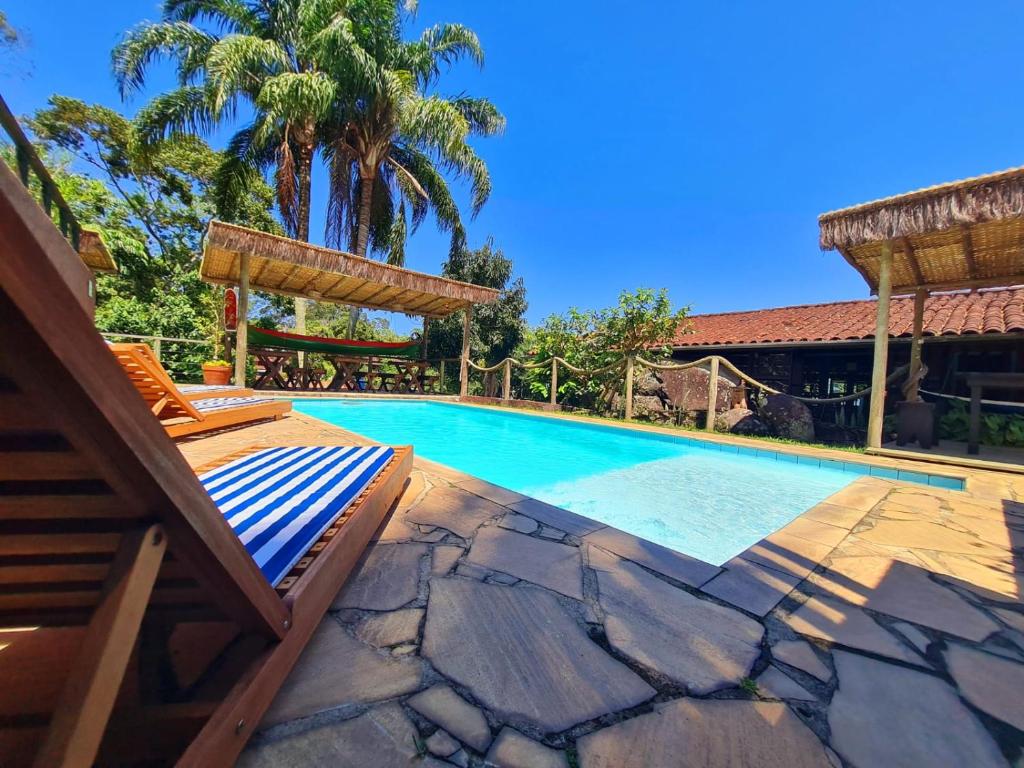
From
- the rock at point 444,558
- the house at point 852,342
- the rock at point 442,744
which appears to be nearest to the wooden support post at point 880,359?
the house at point 852,342

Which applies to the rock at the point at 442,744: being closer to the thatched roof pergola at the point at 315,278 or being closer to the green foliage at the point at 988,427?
the green foliage at the point at 988,427

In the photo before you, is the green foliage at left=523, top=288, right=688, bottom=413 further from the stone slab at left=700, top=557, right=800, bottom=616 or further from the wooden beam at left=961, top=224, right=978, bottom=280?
the stone slab at left=700, top=557, right=800, bottom=616

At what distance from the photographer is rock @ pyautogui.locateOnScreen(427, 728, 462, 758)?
0.93m

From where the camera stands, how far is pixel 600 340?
8.49 meters

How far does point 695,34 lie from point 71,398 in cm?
1607

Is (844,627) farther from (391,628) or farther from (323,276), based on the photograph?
(323,276)

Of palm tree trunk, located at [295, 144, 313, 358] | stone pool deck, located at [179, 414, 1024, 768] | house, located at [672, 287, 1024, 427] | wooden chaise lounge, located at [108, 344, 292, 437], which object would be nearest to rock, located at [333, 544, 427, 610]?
stone pool deck, located at [179, 414, 1024, 768]

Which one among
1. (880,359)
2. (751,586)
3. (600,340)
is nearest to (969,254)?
(880,359)

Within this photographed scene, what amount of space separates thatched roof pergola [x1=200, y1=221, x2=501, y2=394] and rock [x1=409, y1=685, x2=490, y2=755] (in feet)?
25.7

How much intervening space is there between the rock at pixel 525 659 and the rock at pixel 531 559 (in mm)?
116

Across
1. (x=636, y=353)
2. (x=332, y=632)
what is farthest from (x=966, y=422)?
(x=332, y=632)

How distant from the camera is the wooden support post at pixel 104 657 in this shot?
0.60 metres

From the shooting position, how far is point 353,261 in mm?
8250

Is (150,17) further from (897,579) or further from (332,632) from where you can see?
(897,579)
